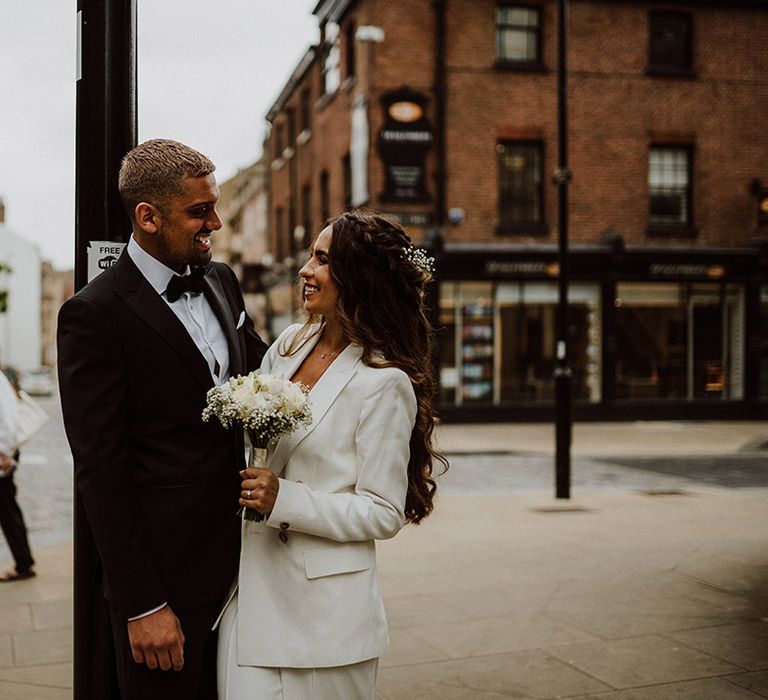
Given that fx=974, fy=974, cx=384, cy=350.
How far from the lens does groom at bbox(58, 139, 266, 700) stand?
2441 mm

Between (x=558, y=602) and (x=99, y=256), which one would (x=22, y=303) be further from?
(x=99, y=256)

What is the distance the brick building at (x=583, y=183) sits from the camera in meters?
22.0

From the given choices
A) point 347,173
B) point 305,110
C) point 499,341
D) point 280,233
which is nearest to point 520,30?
point 347,173

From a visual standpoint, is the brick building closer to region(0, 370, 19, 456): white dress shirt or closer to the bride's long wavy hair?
region(0, 370, 19, 456): white dress shirt

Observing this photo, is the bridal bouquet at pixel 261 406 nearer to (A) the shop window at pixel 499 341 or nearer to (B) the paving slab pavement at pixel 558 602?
(B) the paving slab pavement at pixel 558 602

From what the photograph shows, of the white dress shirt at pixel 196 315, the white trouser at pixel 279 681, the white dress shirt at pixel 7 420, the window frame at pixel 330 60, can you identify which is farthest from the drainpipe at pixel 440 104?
the white trouser at pixel 279 681

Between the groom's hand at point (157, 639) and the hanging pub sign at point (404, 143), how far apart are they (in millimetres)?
19381

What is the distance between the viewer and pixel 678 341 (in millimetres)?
23344

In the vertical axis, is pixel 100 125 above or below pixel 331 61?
below

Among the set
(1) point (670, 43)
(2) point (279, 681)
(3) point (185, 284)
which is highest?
(1) point (670, 43)

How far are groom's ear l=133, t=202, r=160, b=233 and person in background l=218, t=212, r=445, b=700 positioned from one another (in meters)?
0.44

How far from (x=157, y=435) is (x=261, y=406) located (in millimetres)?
350

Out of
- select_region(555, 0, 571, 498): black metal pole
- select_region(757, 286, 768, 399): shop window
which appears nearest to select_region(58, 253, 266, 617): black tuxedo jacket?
select_region(555, 0, 571, 498): black metal pole

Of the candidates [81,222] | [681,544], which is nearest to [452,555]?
[681,544]
